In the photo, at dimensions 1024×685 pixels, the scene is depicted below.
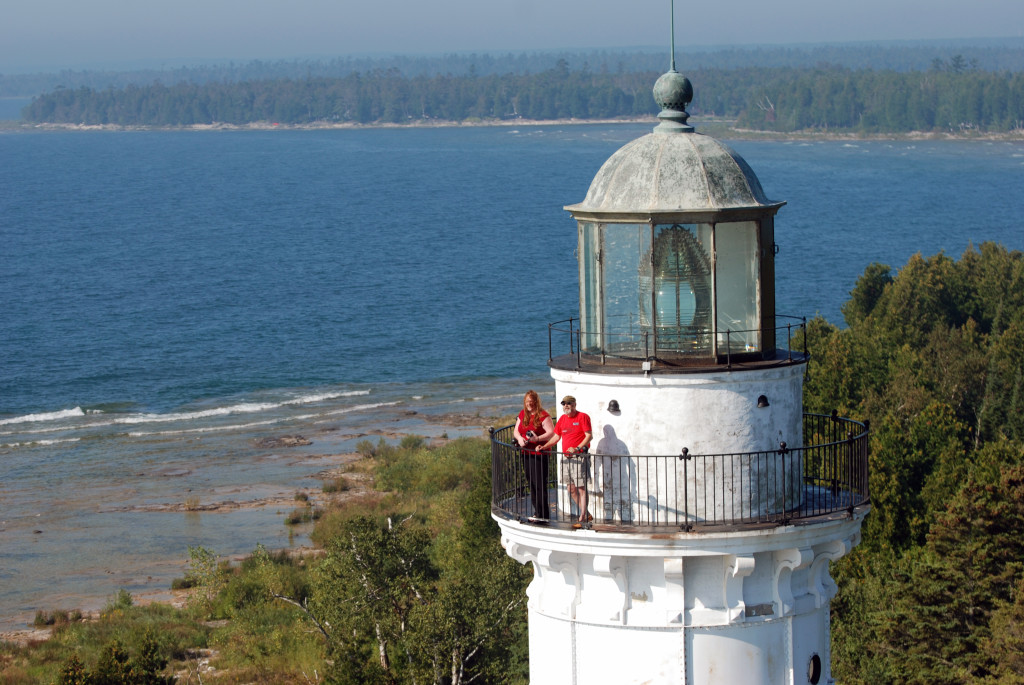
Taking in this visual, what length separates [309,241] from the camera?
14575 centimetres

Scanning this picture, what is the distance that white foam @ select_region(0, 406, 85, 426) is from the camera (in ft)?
233

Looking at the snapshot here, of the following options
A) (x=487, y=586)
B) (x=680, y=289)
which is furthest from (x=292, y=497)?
(x=680, y=289)

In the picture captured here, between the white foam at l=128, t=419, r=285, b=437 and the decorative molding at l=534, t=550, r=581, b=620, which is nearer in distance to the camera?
the decorative molding at l=534, t=550, r=581, b=620

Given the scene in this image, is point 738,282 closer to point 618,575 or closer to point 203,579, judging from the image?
point 618,575

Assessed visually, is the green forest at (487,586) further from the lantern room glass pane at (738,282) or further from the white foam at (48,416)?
the white foam at (48,416)

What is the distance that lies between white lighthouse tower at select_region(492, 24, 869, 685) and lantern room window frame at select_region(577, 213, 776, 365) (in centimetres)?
1

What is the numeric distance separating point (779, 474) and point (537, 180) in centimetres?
17720

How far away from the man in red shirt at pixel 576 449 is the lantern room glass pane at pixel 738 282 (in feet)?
3.63

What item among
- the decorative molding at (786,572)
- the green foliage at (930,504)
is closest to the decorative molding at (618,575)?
the decorative molding at (786,572)

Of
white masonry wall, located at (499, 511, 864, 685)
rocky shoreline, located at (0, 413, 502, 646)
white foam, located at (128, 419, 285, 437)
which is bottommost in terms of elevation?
white foam, located at (128, 419, 285, 437)

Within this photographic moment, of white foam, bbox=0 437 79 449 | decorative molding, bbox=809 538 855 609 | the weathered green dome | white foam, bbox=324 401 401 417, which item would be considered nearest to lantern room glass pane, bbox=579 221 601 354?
the weathered green dome

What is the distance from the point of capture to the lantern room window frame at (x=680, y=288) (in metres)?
10.1

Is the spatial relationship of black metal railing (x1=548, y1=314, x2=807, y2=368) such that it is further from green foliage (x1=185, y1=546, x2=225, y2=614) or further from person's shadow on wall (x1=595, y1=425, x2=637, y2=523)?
green foliage (x1=185, y1=546, x2=225, y2=614)

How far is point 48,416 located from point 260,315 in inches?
1396
